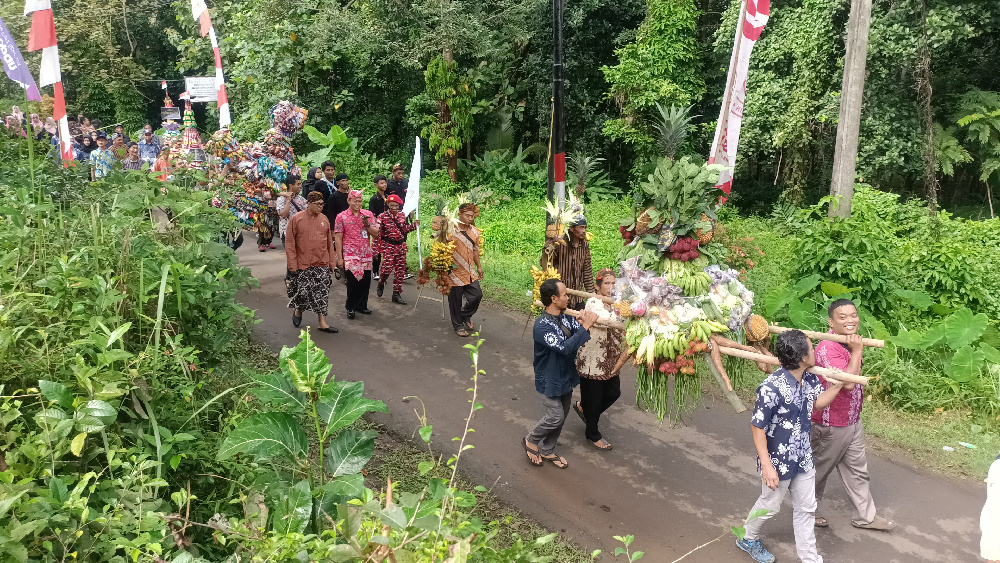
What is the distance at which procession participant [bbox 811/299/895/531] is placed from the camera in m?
4.56

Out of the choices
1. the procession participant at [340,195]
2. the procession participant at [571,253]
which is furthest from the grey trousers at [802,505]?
the procession participant at [340,195]

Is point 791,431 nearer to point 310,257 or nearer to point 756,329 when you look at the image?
point 756,329

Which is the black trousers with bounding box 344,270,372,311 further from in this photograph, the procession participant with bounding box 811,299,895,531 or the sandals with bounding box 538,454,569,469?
the procession participant with bounding box 811,299,895,531

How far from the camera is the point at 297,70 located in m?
17.9

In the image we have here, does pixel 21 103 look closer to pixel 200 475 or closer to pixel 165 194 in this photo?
pixel 165 194

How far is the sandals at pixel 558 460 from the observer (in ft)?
18.0

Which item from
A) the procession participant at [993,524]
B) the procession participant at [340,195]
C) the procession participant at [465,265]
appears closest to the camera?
the procession participant at [993,524]

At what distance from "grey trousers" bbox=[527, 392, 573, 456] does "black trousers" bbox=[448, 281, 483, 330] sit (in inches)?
115

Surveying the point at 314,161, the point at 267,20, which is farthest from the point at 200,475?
the point at 267,20

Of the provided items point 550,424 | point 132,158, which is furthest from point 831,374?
point 132,158

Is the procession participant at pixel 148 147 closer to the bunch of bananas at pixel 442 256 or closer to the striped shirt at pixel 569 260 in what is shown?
the bunch of bananas at pixel 442 256

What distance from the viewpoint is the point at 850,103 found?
7.57 m

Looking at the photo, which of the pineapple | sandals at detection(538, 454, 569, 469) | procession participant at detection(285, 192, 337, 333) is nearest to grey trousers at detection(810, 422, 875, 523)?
the pineapple

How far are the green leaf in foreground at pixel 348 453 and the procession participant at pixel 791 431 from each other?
2.47 m
